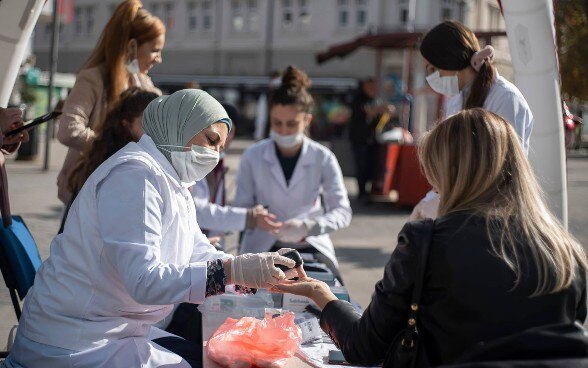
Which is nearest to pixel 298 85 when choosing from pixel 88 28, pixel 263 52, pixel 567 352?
pixel 567 352

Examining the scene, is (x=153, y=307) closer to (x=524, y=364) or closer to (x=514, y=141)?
(x=514, y=141)

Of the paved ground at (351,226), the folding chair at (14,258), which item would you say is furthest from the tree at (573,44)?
the folding chair at (14,258)

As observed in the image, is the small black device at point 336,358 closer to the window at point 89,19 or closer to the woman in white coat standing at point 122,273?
the woman in white coat standing at point 122,273

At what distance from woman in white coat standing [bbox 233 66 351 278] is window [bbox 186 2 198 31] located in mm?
43705

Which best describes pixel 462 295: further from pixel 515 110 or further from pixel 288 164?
pixel 288 164

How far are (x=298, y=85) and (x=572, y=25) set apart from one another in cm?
634

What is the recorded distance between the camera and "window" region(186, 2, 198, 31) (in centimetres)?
4725

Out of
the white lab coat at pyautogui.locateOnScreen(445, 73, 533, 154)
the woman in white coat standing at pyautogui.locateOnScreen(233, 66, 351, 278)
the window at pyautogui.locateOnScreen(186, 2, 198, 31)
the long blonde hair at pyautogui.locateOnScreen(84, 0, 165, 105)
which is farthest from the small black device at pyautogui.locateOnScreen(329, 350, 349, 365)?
the window at pyautogui.locateOnScreen(186, 2, 198, 31)

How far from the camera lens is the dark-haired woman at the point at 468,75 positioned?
3875 millimetres

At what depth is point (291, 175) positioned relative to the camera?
16.0 feet

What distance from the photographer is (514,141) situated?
7.14 feet

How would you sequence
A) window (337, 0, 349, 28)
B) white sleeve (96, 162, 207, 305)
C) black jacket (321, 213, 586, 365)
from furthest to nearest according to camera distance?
1. window (337, 0, 349, 28)
2. white sleeve (96, 162, 207, 305)
3. black jacket (321, 213, 586, 365)

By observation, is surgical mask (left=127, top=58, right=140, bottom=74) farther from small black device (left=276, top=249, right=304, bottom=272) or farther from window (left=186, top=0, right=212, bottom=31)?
window (left=186, top=0, right=212, bottom=31)

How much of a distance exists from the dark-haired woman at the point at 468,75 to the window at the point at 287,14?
136ft
